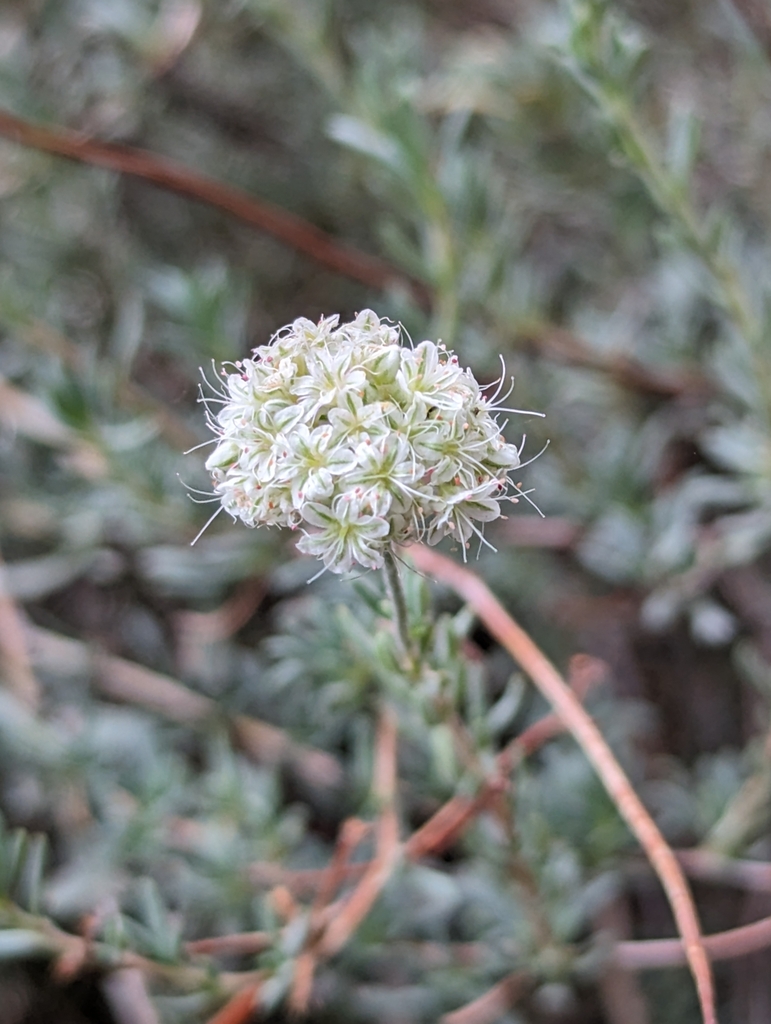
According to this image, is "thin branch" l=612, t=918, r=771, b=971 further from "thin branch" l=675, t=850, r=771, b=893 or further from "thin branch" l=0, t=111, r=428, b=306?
"thin branch" l=0, t=111, r=428, b=306

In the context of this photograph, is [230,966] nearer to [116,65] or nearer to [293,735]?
[293,735]

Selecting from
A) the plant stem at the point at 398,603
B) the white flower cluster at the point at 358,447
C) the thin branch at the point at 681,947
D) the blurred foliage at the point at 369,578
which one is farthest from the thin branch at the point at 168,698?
the white flower cluster at the point at 358,447

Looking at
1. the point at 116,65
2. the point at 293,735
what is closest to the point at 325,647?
the point at 293,735

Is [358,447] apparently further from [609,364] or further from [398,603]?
[609,364]

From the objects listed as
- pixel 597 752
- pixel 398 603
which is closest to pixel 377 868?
pixel 597 752

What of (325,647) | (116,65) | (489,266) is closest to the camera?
(325,647)

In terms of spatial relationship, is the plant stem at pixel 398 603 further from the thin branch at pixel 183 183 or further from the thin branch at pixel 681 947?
the thin branch at pixel 183 183
